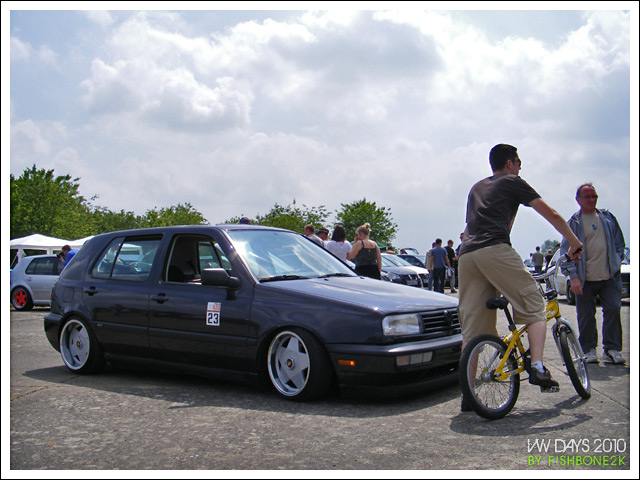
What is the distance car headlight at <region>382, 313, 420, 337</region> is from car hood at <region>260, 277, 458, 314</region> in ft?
0.16

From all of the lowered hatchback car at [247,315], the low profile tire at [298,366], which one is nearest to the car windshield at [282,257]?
the lowered hatchback car at [247,315]

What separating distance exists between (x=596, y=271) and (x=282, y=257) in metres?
3.31

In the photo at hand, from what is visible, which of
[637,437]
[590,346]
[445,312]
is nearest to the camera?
[637,437]

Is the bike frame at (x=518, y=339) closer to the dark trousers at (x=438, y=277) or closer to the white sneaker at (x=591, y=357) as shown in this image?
the white sneaker at (x=591, y=357)

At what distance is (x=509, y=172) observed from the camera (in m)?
4.96

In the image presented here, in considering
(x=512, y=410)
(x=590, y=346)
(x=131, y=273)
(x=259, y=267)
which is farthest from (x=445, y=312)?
(x=131, y=273)

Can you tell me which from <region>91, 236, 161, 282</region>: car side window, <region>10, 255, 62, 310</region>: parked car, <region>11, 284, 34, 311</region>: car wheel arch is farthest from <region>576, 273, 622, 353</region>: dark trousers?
<region>11, 284, 34, 311</region>: car wheel arch

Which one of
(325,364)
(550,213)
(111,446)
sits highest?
(550,213)

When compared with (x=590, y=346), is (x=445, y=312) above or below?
above

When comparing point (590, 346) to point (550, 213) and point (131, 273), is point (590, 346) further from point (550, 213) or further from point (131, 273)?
point (131, 273)

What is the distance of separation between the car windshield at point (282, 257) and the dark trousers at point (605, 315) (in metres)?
2.54

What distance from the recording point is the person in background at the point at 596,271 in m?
6.80

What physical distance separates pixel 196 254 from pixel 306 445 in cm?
283

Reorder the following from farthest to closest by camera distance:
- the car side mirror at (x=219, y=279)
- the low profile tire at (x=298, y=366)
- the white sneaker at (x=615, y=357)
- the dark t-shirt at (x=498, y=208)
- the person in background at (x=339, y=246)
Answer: the person in background at (x=339, y=246) < the white sneaker at (x=615, y=357) < the car side mirror at (x=219, y=279) < the low profile tire at (x=298, y=366) < the dark t-shirt at (x=498, y=208)
